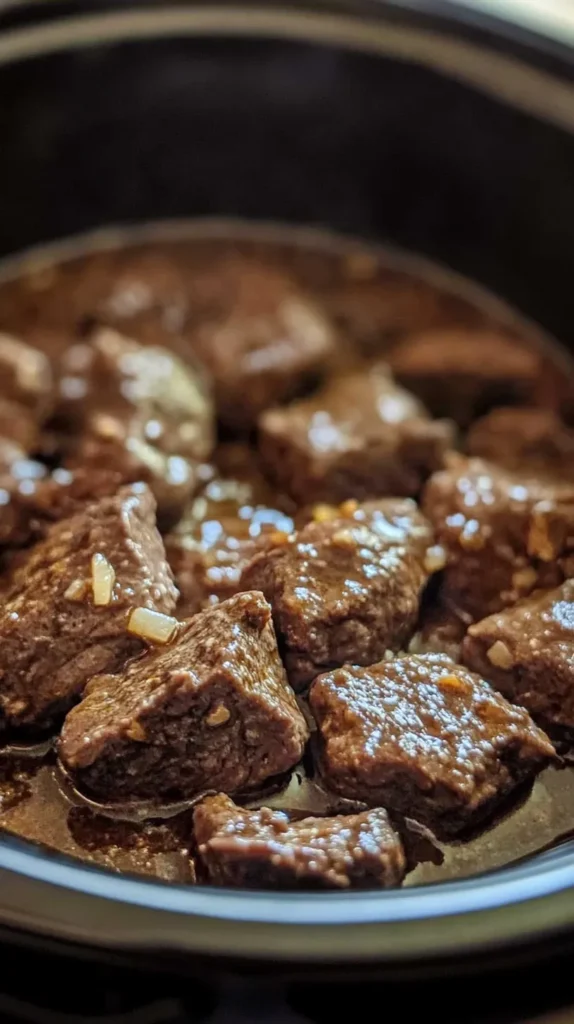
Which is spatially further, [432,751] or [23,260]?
[23,260]

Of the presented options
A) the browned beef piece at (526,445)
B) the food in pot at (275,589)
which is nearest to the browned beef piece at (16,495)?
the food in pot at (275,589)

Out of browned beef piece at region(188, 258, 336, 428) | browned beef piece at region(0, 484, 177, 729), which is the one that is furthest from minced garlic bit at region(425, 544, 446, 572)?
browned beef piece at region(188, 258, 336, 428)

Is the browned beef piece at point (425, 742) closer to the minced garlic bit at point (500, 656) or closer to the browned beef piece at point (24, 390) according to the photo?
the minced garlic bit at point (500, 656)

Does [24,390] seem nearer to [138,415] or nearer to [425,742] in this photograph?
[138,415]

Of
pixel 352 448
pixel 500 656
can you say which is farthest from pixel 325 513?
pixel 500 656

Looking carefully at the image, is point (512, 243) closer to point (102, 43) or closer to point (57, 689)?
point (102, 43)

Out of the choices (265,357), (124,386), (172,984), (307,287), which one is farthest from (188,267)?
(172,984)

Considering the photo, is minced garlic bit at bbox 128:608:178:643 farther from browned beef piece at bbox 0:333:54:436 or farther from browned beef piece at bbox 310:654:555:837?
browned beef piece at bbox 0:333:54:436
